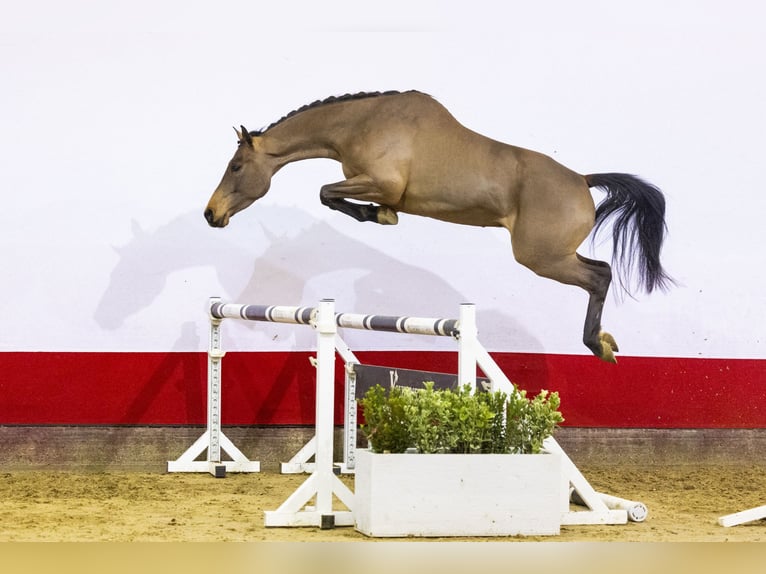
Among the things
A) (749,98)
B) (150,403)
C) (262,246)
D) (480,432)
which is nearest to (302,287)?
(262,246)

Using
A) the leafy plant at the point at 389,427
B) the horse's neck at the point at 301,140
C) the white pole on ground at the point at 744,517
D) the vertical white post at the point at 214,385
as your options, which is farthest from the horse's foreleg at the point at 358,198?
the white pole on ground at the point at 744,517

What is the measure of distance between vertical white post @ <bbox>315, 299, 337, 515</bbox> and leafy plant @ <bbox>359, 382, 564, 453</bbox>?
240mm

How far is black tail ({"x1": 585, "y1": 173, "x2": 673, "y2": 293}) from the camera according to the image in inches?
206

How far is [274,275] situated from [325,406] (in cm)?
180

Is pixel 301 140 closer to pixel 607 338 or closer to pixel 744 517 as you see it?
pixel 607 338

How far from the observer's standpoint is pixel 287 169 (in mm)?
5703

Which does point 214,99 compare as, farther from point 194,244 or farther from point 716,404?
point 716,404

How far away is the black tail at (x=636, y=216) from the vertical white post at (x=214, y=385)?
6.53 ft

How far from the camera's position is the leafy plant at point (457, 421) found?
368 cm

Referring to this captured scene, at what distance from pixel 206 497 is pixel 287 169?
183 centimetres

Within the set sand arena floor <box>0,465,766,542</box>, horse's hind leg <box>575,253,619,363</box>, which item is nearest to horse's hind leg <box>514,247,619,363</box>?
horse's hind leg <box>575,253,619,363</box>

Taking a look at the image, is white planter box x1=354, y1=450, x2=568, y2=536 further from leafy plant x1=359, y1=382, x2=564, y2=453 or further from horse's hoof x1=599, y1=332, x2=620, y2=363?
horse's hoof x1=599, y1=332, x2=620, y2=363

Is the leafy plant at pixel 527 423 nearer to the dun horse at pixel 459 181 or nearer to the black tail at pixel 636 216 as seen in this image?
the dun horse at pixel 459 181

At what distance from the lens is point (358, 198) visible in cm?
485
